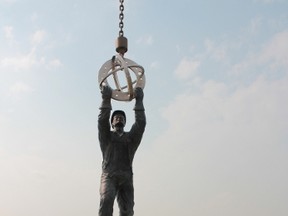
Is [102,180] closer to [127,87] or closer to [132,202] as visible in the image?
[132,202]

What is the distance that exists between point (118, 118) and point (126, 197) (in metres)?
1.43

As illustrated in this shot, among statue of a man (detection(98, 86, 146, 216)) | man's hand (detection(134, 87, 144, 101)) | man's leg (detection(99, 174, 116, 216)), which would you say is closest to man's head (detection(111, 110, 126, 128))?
statue of a man (detection(98, 86, 146, 216))

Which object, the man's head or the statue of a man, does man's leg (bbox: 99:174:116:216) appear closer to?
the statue of a man

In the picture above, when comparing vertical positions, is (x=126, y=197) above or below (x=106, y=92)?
below

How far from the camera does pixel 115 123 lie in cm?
892

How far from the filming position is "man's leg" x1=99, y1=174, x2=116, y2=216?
8133 millimetres

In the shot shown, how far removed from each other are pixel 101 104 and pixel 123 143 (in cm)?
82

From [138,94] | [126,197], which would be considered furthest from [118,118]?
[126,197]

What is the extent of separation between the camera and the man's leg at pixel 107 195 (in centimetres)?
813

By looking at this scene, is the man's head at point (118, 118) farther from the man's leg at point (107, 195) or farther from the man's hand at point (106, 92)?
the man's leg at point (107, 195)

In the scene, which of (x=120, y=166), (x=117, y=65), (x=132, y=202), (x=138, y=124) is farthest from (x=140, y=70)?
(x=132, y=202)

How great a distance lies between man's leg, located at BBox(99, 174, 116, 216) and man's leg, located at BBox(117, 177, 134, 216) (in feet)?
0.88

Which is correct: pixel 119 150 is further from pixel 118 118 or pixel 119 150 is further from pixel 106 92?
pixel 106 92

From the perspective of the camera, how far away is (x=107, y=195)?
8.25 m
